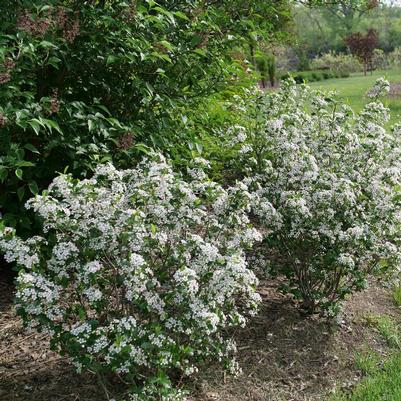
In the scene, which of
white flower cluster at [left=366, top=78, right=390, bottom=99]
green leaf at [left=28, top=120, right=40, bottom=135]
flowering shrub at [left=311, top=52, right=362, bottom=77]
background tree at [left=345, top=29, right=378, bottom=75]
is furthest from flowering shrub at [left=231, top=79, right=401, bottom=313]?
flowering shrub at [left=311, top=52, right=362, bottom=77]

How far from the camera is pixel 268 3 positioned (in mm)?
4891

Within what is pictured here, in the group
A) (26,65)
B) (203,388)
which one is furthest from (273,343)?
(26,65)

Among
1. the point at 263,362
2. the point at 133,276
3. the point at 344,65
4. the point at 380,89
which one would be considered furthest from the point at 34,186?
the point at 344,65

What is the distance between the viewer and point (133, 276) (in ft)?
8.57

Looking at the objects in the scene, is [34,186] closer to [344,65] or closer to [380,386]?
[380,386]

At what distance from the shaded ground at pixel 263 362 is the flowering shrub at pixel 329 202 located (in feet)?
0.80

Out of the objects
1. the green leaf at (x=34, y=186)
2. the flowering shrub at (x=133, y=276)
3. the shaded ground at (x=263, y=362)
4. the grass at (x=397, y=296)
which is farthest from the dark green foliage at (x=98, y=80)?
the grass at (x=397, y=296)

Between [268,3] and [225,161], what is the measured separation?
1517 millimetres

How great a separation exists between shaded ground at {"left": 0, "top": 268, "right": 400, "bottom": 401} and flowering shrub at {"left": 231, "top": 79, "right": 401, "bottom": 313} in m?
0.24

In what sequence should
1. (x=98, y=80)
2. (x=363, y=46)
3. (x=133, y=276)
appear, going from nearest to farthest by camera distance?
1. (x=133, y=276)
2. (x=98, y=80)
3. (x=363, y=46)

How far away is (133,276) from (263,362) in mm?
1301

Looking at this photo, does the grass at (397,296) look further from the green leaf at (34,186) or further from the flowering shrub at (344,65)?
the flowering shrub at (344,65)

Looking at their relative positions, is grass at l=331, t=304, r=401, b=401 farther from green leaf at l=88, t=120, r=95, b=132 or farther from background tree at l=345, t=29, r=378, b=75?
background tree at l=345, t=29, r=378, b=75

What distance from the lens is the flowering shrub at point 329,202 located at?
3584mm
